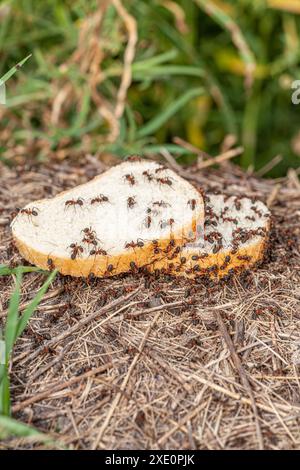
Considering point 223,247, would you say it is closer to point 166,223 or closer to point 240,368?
point 166,223

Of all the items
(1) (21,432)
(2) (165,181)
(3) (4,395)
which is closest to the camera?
(1) (21,432)

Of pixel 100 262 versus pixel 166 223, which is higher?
pixel 166 223

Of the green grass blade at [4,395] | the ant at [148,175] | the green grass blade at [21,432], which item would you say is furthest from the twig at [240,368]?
the green grass blade at [4,395]

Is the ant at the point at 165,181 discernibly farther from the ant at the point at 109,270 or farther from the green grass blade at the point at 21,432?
the green grass blade at the point at 21,432

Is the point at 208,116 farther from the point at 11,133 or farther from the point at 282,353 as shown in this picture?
the point at 282,353

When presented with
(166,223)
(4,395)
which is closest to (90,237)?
(166,223)
